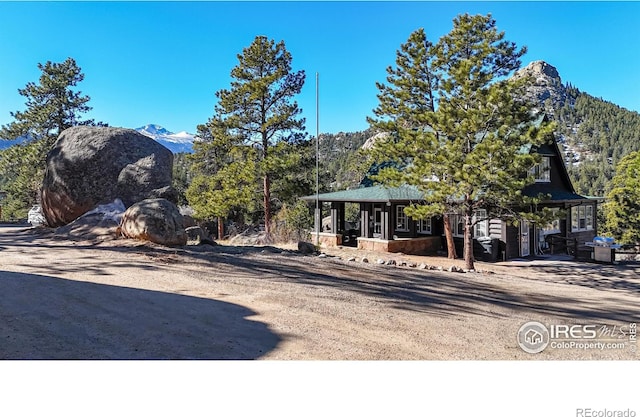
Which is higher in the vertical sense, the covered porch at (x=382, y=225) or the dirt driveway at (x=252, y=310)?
the covered porch at (x=382, y=225)

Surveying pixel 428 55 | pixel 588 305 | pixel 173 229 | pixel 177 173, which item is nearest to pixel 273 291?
pixel 173 229

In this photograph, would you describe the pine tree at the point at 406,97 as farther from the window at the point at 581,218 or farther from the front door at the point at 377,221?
the window at the point at 581,218

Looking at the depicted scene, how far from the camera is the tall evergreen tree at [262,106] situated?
20.7 meters

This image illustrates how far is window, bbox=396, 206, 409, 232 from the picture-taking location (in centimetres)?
1911

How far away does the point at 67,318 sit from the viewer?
14.7 ft

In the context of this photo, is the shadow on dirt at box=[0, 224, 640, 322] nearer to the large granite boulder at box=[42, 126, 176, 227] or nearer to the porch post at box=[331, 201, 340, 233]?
the large granite boulder at box=[42, 126, 176, 227]

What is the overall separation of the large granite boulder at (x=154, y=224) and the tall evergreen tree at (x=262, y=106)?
10.7 m

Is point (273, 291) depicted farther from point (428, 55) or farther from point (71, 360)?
point (428, 55)

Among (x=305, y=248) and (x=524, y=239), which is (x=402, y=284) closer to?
(x=305, y=248)

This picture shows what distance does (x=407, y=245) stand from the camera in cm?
1747

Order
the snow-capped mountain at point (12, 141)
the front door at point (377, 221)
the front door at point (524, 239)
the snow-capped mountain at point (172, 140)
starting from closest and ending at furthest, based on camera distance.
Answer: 1. the front door at point (524, 239)
2. the front door at point (377, 221)
3. the snow-capped mountain at point (172, 140)
4. the snow-capped mountain at point (12, 141)

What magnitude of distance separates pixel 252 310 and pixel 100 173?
889 cm

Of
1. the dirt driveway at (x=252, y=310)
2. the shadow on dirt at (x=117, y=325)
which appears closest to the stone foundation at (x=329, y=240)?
the dirt driveway at (x=252, y=310)

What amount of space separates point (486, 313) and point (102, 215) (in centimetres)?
966
